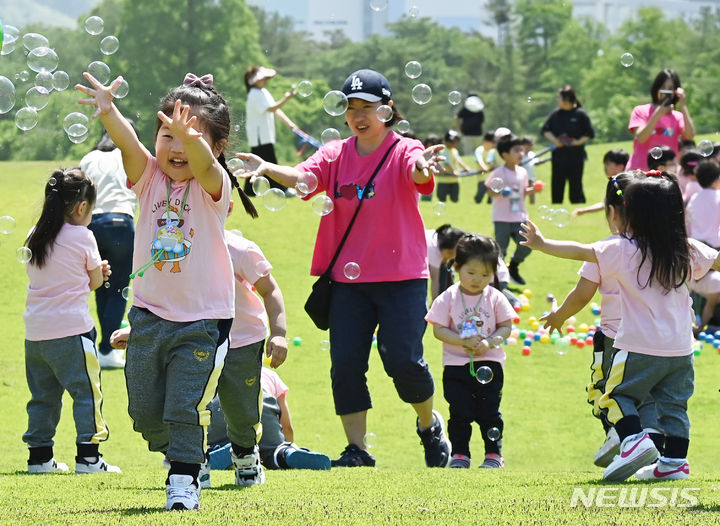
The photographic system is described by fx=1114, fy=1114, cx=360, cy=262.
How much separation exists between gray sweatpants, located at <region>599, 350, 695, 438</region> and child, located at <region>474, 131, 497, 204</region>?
1378 cm

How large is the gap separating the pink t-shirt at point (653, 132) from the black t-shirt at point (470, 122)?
10263mm

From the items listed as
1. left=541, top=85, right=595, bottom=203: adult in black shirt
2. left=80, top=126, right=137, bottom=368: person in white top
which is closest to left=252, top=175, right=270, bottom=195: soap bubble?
left=80, top=126, right=137, bottom=368: person in white top

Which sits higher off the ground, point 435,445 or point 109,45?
point 109,45

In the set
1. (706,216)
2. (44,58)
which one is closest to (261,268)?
(44,58)

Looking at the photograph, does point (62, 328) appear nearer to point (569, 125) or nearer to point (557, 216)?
point (557, 216)

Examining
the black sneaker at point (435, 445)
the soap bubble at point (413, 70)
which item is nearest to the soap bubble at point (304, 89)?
the soap bubble at point (413, 70)

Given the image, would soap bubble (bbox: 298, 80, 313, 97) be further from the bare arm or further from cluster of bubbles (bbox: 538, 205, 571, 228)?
the bare arm

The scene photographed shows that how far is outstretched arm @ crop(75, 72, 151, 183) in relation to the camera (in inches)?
160

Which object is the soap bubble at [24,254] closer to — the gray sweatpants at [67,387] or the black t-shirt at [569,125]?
the gray sweatpants at [67,387]

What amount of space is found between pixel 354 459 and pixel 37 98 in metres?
2.52

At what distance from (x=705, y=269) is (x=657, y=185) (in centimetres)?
45

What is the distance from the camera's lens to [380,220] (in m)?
5.70

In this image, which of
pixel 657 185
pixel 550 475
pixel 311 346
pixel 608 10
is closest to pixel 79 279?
pixel 550 475

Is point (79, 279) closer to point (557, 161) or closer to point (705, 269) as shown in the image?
point (705, 269)
